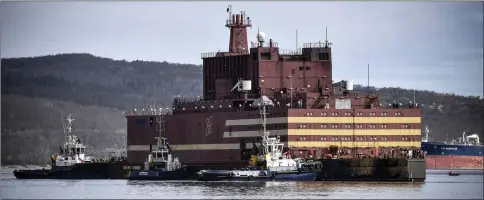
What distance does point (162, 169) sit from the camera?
13525 cm

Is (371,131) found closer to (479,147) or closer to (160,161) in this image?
(160,161)

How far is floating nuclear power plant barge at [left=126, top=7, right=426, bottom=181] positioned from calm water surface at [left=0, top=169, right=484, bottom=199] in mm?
4078

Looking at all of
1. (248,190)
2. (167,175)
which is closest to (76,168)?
(167,175)

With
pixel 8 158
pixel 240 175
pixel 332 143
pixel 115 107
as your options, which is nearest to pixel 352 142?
pixel 332 143

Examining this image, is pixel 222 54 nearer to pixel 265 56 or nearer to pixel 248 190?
pixel 265 56

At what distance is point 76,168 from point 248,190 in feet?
129

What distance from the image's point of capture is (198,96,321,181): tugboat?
12462 cm

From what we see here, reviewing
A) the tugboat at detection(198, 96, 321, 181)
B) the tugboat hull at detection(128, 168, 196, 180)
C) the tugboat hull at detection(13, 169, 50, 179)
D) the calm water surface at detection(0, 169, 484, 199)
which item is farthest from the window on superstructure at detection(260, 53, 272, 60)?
the tugboat hull at detection(13, 169, 50, 179)

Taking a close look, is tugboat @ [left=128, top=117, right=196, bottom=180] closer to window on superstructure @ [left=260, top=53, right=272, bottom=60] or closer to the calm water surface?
the calm water surface

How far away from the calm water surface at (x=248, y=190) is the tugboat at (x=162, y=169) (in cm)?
307

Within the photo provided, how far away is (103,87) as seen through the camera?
182 metres

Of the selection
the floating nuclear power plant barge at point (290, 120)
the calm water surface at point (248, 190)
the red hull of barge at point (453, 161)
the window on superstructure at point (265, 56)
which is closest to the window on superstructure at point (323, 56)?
the floating nuclear power plant barge at point (290, 120)

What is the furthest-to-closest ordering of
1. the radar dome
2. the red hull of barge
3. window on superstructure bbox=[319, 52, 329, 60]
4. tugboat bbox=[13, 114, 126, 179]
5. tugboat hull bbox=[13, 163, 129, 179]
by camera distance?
1. the red hull of barge
2. tugboat bbox=[13, 114, 126, 179]
3. tugboat hull bbox=[13, 163, 129, 179]
4. window on superstructure bbox=[319, 52, 329, 60]
5. the radar dome

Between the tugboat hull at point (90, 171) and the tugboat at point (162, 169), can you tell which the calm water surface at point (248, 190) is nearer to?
the tugboat at point (162, 169)
